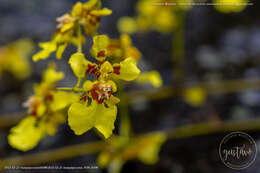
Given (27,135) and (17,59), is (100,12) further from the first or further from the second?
(17,59)

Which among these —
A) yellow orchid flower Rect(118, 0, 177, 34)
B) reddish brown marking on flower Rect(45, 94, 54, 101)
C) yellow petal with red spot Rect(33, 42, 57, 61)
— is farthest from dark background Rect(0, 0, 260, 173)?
yellow petal with red spot Rect(33, 42, 57, 61)

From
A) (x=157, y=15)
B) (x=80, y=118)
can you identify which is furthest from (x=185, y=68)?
(x=80, y=118)

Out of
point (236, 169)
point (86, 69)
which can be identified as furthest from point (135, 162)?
point (86, 69)

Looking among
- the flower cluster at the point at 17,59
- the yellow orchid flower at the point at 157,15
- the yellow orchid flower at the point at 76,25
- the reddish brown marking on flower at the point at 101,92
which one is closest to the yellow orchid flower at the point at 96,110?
the reddish brown marking on flower at the point at 101,92

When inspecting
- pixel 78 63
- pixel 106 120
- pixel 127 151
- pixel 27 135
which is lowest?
pixel 127 151

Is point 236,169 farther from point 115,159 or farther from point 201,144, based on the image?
point 115,159

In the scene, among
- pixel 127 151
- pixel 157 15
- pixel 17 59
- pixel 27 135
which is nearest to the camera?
pixel 27 135
